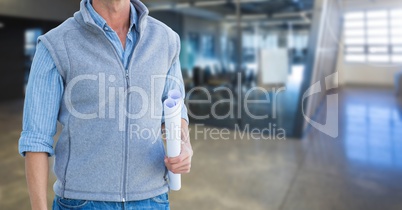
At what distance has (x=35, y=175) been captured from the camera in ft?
2.79

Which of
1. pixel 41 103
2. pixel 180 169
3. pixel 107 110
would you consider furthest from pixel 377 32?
pixel 41 103

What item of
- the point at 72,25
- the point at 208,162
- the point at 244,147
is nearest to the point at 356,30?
the point at 244,147

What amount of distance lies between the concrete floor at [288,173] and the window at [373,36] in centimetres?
723

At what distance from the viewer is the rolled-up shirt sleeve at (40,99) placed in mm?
825

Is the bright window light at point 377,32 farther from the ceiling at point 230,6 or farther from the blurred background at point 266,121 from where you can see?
the ceiling at point 230,6

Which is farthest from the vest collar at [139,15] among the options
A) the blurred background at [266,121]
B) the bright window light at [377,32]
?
the bright window light at [377,32]

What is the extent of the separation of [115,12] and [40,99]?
1.06 ft

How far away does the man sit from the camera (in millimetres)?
838

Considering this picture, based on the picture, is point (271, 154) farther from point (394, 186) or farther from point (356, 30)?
point (356, 30)

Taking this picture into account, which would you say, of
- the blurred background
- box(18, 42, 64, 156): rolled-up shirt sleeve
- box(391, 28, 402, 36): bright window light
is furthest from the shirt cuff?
box(391, 28, 402, 36): bright window light

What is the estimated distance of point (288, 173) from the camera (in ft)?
12.1

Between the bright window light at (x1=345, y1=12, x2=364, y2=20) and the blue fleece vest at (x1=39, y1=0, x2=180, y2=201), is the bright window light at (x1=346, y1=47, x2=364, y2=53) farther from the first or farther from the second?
the blue fleece vest at (x1=39, y1=0, x2=180, y2=201)

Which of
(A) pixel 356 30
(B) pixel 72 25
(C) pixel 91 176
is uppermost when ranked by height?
(A) pixel 356 30

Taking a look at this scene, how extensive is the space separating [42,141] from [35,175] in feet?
0.32
